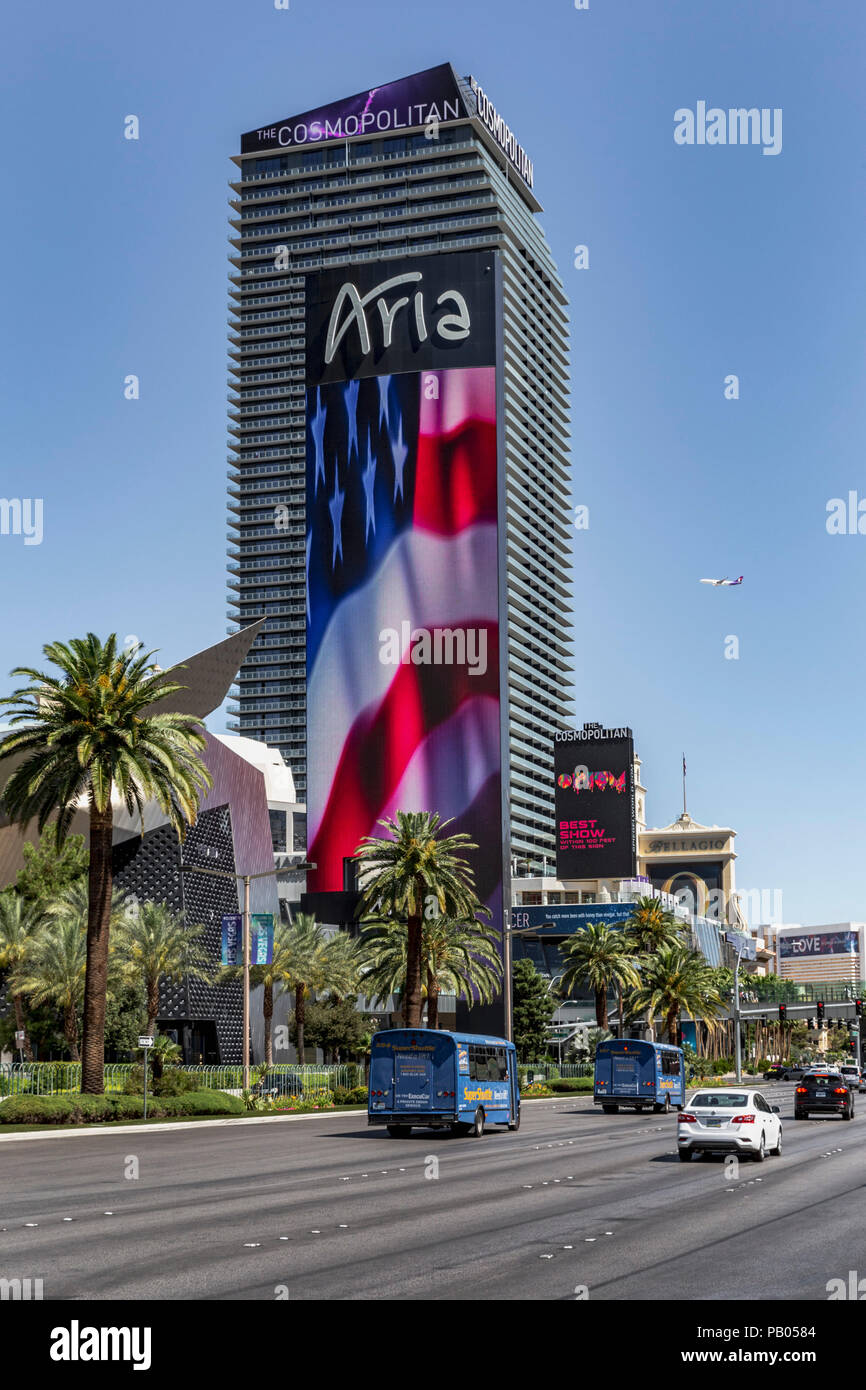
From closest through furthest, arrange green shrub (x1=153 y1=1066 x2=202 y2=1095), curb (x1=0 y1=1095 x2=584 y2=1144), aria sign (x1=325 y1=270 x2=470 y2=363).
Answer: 1. curb (x1=0 y1=1095 x2=584 y2=1144)
2. green shrub (x1=153 y1=1066 x2=202 y2=1095)
3. aria sign (x1=325 y1=270 x2=470 y2=363)

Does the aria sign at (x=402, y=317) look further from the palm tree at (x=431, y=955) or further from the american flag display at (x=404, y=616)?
the palm tree at (x=431, y=955)

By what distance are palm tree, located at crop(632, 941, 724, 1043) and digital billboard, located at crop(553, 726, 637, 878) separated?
140 feet

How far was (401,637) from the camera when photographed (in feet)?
472

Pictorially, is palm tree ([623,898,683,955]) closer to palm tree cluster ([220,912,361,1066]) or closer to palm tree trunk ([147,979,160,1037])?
palm tree cluster ([220,912,361,1066])

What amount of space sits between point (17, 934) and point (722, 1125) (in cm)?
5489

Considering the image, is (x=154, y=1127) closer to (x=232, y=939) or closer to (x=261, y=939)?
(x=232, y=939)

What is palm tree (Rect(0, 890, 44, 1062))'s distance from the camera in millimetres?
78125

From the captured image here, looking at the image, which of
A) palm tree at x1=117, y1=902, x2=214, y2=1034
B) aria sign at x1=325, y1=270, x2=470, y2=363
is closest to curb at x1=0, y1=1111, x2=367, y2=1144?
palm tree at x1=117, y1=902, x2=214, y2=1034

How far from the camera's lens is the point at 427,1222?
65.9ft

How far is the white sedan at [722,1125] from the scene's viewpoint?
31484 millimetres

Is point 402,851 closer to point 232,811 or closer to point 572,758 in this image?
point 232,811

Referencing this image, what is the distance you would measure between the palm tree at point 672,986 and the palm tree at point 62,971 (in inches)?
1633

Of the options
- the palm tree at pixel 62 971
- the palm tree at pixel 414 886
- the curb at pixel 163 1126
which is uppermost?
the palm tree at pixel 414 886

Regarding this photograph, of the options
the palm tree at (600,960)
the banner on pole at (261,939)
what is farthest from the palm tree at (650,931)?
the banner on pole at (261,939)
